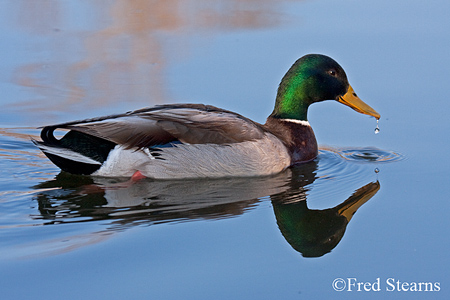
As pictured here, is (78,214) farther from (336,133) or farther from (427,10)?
(427,10)

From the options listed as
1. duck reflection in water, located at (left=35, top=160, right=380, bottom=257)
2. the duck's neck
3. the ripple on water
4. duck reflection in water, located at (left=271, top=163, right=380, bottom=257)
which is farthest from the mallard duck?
the ripple on water

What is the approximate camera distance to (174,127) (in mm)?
7137

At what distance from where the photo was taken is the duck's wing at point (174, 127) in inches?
278

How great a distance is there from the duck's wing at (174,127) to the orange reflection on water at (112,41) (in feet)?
4.85

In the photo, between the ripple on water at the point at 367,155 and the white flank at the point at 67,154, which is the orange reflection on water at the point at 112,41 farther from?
the ripple on water at the point at 367,155

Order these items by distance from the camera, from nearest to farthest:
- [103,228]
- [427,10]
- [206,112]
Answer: [103,228] → [206,112] → [427,10]

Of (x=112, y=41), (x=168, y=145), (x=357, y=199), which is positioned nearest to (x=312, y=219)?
(x=357, y=199)

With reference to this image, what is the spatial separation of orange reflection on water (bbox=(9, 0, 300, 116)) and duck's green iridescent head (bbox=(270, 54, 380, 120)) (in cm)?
145

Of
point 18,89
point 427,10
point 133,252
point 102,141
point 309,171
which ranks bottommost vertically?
point 133,252

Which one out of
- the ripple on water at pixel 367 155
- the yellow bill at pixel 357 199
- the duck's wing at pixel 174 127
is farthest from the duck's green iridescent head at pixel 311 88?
the yellow bill at pixel 357 199

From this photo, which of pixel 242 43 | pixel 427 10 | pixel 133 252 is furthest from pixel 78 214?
pixel 427 10

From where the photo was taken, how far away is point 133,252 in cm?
535

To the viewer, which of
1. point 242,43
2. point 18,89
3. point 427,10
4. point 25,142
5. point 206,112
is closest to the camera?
point 206,112

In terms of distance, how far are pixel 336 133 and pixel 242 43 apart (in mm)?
2573
